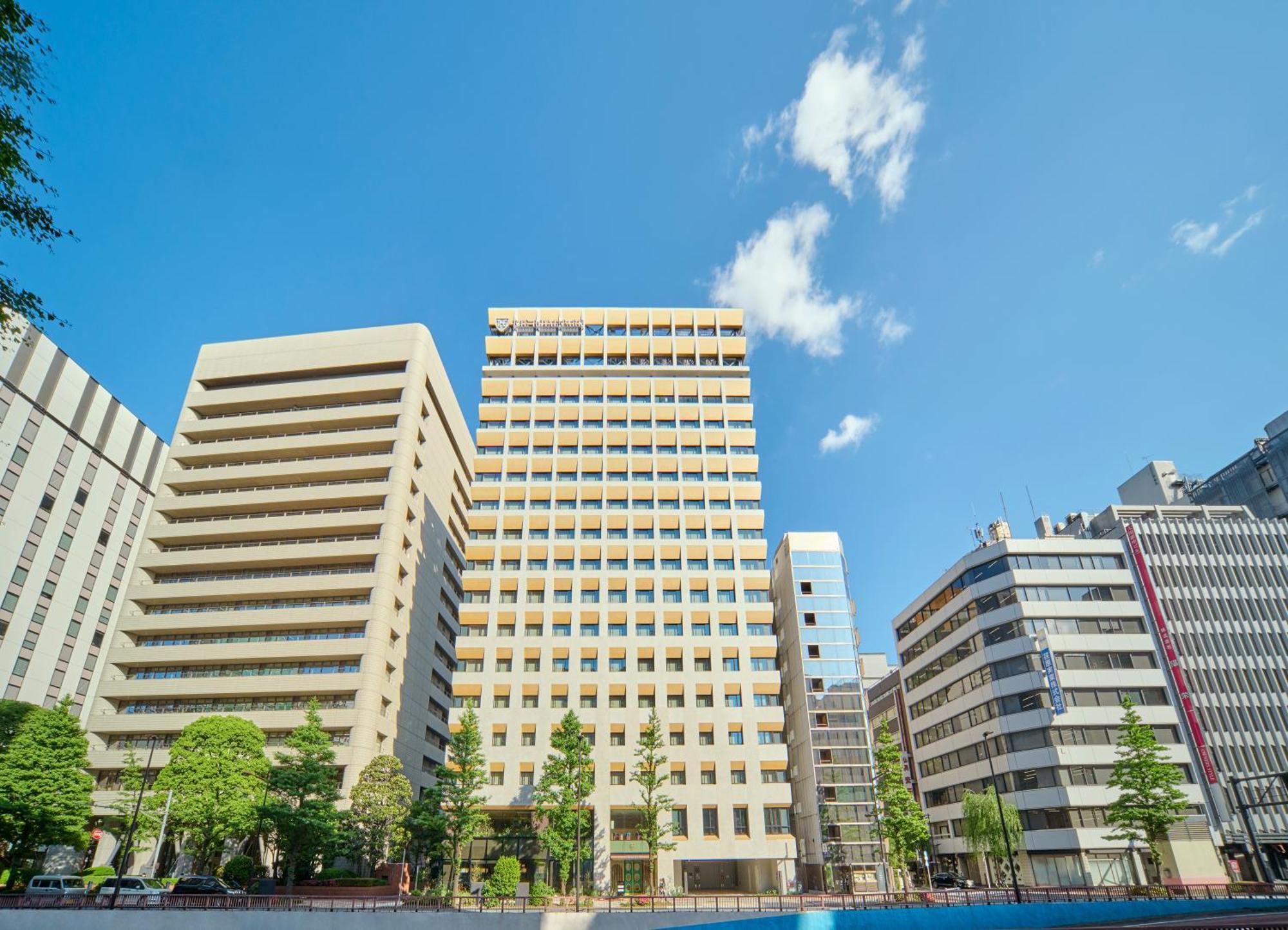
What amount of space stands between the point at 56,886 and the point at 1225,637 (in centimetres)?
9327

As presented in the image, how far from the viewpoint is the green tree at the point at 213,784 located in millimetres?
48875

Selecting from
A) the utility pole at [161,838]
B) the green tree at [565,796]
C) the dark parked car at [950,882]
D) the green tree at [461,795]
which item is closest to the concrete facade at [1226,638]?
the dark parked car at [950,882]

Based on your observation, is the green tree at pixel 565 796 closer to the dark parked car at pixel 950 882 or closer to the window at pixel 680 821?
the window at pixel 680 821

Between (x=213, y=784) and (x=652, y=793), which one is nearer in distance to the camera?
(x=213, y=784)

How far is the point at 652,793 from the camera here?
59.2 meters

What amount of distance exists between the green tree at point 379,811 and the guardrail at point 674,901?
758 cm

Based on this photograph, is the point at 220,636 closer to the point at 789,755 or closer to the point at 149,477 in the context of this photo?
the point at 149,477

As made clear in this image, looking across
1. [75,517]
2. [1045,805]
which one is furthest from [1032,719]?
[75,517]

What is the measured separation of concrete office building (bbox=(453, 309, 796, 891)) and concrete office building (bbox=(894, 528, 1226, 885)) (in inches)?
828

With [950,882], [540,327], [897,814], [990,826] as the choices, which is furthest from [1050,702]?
[540,327]

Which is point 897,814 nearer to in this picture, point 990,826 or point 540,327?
point 990,826

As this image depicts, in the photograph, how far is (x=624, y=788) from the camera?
198 ft

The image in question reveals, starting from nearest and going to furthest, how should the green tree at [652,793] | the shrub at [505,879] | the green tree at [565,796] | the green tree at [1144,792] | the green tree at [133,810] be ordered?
the shrub at [505,879] → the green tree at [133,810] → the green tree at [1144,792] → the green tree at [565,796] → the green tree at [652,793]

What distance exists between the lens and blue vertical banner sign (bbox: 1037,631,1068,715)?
6109cm
